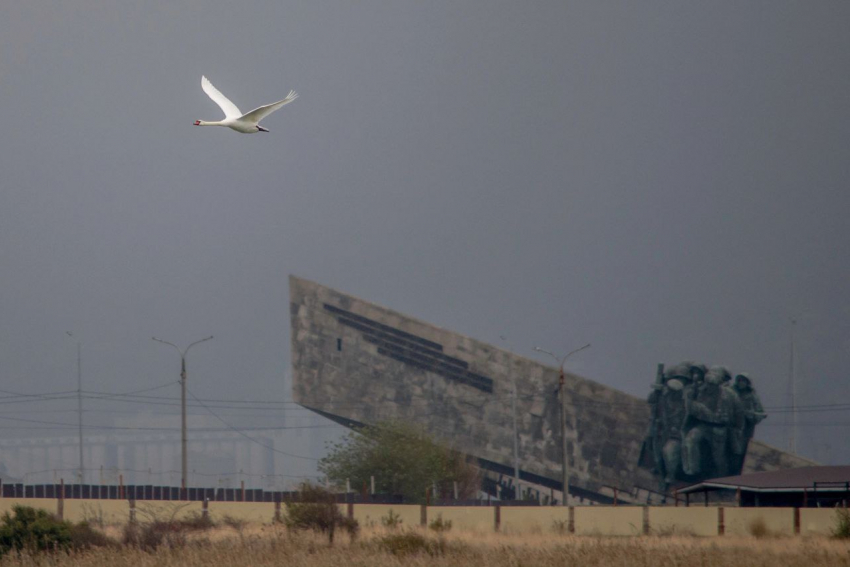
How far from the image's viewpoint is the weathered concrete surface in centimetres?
7562

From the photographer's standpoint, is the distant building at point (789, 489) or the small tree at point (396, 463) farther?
the small tree at point (396, 463)

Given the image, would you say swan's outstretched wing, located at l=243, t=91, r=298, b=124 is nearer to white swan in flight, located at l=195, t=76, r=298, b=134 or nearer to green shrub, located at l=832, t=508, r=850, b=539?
white swan in flight, located at l=195, t=76, r=298, b=134

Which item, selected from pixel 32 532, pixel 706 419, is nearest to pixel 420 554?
pixel 32 532

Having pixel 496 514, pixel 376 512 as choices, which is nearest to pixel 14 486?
pixel 376 512

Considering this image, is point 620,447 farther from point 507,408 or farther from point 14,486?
point 14,486

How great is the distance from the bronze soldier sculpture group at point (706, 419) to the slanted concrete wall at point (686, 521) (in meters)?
23.6

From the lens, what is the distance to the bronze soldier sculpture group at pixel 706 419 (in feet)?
218

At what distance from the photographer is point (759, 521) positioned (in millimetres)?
41438

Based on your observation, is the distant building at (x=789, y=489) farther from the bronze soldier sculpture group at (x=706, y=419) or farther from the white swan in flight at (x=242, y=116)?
the white swan in flight at (x=242, y=116)

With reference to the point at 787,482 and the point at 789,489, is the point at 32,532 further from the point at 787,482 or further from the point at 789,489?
the point at 787,482

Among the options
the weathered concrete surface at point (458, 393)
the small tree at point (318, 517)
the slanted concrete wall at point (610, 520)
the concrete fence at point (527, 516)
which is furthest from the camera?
the weathered concrete surface at point (458, 393)

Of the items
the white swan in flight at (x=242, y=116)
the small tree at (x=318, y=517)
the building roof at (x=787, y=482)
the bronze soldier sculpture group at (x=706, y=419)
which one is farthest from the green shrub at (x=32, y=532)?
the bronze soldier sculpture group at (x=706, y=419)

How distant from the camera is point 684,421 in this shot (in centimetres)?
6694

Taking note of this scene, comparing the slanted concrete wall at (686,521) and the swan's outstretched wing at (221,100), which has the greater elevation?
the swan's outstretched wing at (221,100)
